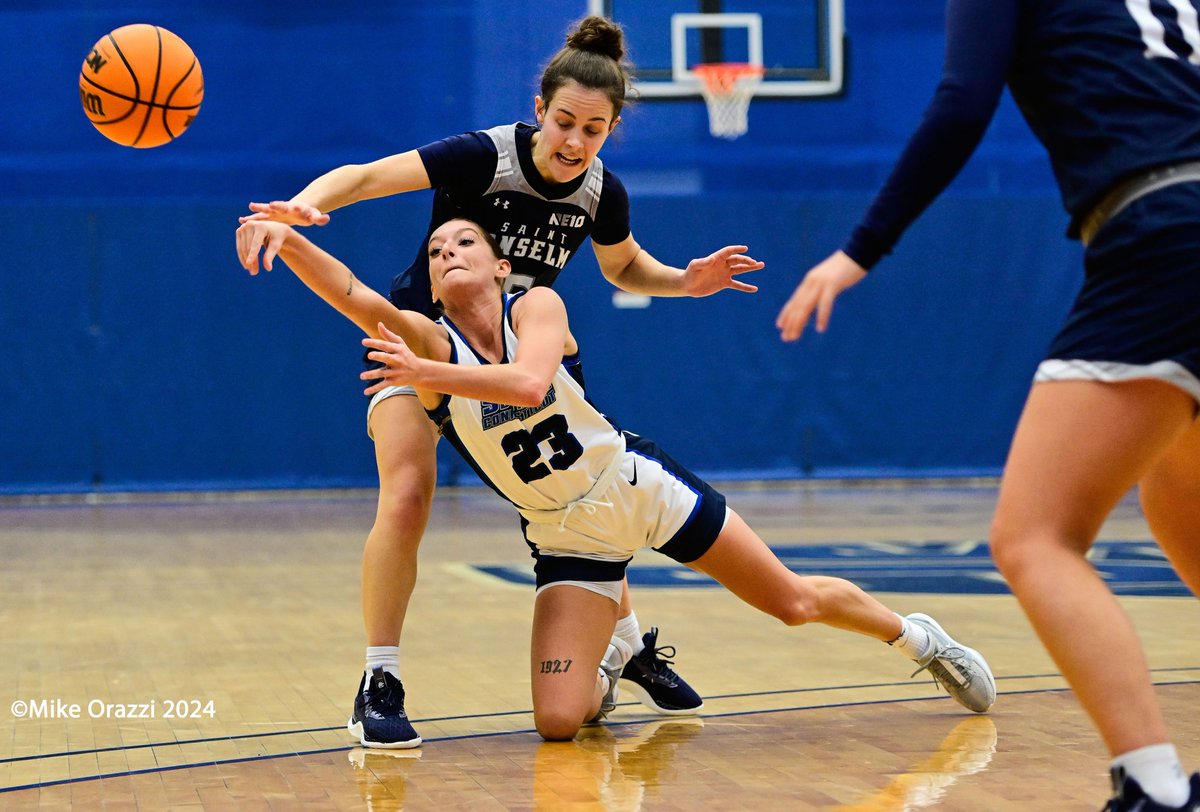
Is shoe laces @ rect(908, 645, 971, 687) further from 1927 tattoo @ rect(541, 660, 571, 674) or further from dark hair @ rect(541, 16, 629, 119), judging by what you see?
dark hair @ rect(541, 16, 629, 119)

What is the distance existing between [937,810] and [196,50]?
1044 cm

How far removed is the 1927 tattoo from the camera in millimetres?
3631

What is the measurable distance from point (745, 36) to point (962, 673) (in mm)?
9337

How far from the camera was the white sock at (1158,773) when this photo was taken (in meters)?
2.19

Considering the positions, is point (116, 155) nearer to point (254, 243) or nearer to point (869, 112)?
point (869, 112)

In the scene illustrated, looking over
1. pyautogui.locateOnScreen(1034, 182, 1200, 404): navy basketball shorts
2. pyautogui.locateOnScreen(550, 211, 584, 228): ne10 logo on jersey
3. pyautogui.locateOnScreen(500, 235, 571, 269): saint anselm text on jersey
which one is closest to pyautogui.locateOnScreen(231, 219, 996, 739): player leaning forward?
pyautogui.locateOnScreen(500, 235, 571, 269): saint anselm text on jersey

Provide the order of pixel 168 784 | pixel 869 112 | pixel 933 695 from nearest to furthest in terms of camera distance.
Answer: pixel 168 784, pixel 933 695, pixel 869 112

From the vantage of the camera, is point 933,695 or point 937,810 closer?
point 937,810

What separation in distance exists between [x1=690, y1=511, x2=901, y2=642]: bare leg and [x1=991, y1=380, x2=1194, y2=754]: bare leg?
1.37 meters

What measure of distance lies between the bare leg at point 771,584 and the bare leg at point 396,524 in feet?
2.38

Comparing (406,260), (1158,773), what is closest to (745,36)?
(406,260)

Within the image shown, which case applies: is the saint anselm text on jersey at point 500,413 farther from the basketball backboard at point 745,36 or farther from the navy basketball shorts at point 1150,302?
the basketball backboard at point 745,36

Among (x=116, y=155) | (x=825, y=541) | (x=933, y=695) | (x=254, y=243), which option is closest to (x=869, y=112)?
(x=825, y=541)

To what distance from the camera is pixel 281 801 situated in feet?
10.0
